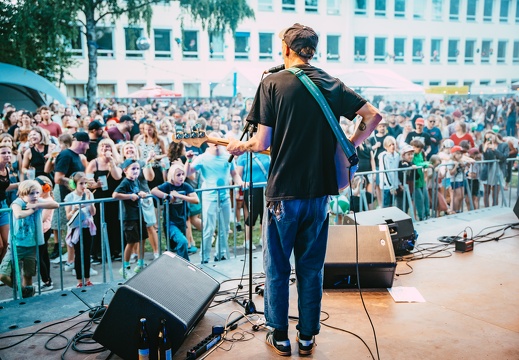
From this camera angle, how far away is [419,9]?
38.8m

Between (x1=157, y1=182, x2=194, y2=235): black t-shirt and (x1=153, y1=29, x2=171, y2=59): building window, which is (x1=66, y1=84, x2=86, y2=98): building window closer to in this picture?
(x1=153, y1=29, x2=171, y2=59): building window

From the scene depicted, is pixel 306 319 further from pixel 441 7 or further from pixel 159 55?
pixel 441 7

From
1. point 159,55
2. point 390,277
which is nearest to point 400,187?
point 390,277

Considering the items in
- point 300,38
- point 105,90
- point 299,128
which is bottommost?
point 299,128

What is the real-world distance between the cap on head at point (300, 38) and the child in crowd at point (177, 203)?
112 inches

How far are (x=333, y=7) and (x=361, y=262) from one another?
3450 cm

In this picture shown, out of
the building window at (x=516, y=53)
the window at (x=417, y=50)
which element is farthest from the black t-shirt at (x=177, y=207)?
the building window at (x=516, y=53)

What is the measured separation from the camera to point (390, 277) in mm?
4500

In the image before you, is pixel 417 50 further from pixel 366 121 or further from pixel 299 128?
pixel 299 128

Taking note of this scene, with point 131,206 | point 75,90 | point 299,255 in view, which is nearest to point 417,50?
point 75,90

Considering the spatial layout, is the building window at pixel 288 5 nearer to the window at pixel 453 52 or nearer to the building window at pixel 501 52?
the window at pixel 453 52

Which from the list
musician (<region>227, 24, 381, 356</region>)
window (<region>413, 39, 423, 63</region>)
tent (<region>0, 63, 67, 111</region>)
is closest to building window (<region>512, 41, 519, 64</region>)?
window (<region>413, 39, 423, 63</region>)

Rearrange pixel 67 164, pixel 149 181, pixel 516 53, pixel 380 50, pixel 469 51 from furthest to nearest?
pixel 516 53
pixel 469 51
pixel 380 50
pixel 149 181
pixel 67 164

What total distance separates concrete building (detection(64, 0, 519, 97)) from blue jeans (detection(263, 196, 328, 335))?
67.9 feet
